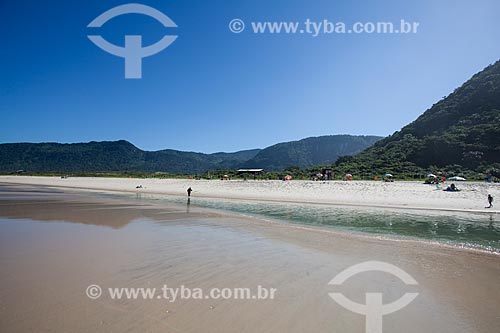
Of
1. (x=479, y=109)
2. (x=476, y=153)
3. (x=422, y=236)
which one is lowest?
(x=422, y=236)

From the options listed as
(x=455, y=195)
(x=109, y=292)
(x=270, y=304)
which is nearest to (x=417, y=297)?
(x=270, y=304)

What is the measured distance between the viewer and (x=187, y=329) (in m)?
4.05

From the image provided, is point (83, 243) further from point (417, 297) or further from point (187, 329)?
point (417, 297)

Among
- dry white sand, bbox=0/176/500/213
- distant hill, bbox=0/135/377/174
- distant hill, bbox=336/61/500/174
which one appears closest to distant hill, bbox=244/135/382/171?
distant hill, bbox=0/135/377/174

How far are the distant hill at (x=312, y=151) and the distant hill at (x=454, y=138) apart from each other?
88.0 meters

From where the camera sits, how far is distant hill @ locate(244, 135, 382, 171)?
176 metres

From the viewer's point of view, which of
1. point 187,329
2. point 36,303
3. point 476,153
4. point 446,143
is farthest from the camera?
point 446,143

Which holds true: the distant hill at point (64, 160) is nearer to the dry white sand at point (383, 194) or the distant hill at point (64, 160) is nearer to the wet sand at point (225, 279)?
the dry white sand at point (383, 194)

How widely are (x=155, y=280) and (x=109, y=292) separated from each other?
0.94m

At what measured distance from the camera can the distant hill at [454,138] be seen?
52281mm

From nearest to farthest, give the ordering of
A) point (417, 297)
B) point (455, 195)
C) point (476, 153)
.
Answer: point (417, 297) < point (455, 195) < point (476, 153)

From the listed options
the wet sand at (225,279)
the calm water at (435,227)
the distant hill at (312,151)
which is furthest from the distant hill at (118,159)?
the wet sand at (225,279)

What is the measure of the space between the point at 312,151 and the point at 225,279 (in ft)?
597

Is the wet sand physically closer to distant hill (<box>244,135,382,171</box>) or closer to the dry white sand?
the dry white sand
